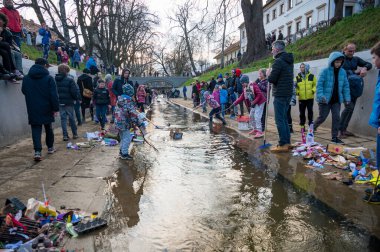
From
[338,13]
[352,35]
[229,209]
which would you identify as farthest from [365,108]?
[338,13]

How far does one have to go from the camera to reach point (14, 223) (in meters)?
3.14

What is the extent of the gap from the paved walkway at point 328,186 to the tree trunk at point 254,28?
15.7 metres

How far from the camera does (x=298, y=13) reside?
42.1 meters

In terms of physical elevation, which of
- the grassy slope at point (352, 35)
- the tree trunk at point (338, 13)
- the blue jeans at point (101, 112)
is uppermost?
the tree trunk at point (338, 13)

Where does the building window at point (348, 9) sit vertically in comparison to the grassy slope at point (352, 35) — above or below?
above

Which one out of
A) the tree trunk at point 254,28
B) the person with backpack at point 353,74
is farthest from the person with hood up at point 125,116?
the tree trunk at point 254,28

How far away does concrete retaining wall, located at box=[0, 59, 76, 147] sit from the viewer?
762 centimetres

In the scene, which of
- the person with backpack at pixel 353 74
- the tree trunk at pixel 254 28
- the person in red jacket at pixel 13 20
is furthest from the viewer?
the tree trunk at pixel 254 28

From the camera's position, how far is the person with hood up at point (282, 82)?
6520mm

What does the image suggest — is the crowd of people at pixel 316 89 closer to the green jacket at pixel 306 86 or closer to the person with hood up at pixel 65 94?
the green jacket at pixel 306 86

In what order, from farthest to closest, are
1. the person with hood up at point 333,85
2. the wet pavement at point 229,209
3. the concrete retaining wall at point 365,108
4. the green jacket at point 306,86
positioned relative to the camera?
the green jacket at point 306,86, the concrete retaining wall at point 365,108, the person with hood up at point 333,85, the wet pavement at point 229,209

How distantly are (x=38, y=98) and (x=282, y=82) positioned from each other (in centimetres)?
509

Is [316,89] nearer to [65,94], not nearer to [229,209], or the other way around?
[229,209]

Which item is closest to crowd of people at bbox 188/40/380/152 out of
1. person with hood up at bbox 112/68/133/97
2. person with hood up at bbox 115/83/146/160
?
person with hood up at bbox 115/83/146/160
